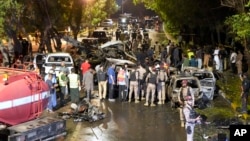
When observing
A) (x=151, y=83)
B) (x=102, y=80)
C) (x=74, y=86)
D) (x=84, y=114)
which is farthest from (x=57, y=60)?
(x=84, y=114)

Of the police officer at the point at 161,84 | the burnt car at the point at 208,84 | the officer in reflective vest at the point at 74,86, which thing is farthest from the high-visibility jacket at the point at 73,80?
A: the burnt car at the point at 208,84

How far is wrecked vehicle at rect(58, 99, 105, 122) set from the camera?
53.5ft

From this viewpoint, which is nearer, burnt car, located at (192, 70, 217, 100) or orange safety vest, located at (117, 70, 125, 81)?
burnt car, located at (192, 70, 217, 100)

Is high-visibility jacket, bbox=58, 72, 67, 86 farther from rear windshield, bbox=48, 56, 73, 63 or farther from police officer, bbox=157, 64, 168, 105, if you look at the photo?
police officer, bbox=157, 64, 168, 105

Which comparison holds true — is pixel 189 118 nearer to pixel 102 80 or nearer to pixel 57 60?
pixel 102 80

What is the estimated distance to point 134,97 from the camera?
65.9 feet

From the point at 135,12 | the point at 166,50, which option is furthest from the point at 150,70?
the point at 135,12

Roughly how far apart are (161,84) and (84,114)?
3929 mm

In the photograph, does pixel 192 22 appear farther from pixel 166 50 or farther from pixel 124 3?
pixel 124 3

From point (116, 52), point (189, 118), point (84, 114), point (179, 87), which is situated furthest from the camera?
point (116, 52)

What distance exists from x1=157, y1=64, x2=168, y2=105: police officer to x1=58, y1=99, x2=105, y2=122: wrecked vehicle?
3120mm

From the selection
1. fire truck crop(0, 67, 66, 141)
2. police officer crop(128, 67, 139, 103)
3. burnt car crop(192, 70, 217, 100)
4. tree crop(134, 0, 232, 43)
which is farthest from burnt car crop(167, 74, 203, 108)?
tree crop(134, 0, 232, 43)

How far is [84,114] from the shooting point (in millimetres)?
16469

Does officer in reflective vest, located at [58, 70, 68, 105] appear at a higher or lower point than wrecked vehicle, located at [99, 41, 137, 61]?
lower
